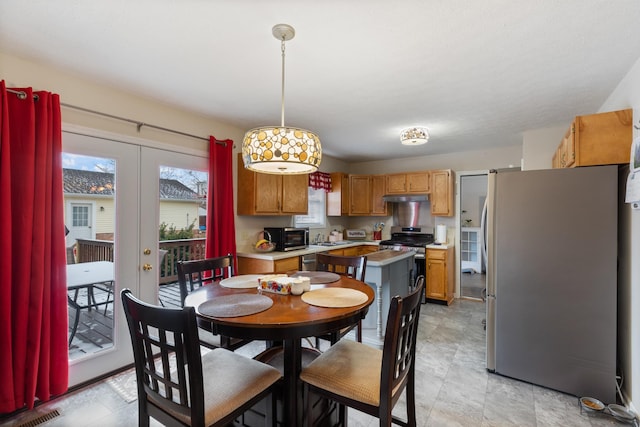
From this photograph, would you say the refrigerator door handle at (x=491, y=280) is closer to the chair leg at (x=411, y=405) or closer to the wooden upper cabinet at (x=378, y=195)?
the chair leg at (x=411, y=405)

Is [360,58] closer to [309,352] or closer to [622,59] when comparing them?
[622,59]

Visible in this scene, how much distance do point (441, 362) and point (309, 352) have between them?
1436mm

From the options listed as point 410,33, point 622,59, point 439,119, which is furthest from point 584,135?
point 410,33

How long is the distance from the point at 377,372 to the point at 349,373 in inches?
5.7

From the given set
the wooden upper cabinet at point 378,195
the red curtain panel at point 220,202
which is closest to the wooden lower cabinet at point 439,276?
the wooden upper cabinet at point 378,195

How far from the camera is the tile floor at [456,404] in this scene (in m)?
1.96

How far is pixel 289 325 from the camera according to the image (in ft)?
4.52

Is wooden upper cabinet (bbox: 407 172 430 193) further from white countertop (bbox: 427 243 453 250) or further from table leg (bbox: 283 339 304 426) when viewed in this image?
table leg (bbox: 283 339 304 426)

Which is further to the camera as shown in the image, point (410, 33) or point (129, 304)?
point (410, 33)

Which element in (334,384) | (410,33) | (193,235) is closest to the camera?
(334,384)

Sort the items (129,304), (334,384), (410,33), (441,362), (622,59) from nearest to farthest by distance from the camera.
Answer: (129,304), (334,384), (410,33), (622,59), (441,362)

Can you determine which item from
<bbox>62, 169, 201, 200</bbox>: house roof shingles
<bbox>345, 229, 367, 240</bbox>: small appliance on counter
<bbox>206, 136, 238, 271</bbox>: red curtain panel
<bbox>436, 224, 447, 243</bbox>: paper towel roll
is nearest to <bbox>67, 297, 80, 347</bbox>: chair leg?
<bbox>62, 169, 201, 200</bbox>: house roof shingles

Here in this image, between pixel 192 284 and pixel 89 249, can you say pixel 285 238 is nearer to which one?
pixel 192 284

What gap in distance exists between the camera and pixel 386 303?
3.25 meters
